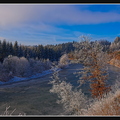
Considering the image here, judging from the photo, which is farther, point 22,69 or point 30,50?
point 30,50

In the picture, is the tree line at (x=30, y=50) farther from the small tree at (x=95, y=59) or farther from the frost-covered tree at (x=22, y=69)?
the small tree at (x=95, y=59)

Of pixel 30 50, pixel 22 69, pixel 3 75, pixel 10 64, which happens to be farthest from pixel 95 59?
pixel 30 50

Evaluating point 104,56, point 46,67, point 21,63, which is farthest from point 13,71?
point 104,56

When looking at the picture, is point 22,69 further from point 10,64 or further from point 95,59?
point 95,59

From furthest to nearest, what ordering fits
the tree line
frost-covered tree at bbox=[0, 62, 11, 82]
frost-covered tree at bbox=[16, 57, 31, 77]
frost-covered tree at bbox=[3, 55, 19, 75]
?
the tree line
frost-covered tree at bbox=[16, 57, 31, 77]
frost-covered tree at bbox=[3, 55, 19, 75]
frost-covered tree at bbox=[0, 62, 11, 82]

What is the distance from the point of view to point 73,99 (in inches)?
258

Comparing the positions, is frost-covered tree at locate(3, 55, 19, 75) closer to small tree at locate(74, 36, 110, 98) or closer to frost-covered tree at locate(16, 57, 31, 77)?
frost-covered tree at locate(16, 57, 31, 77)

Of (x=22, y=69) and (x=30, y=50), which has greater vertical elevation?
(x=30, y=50)

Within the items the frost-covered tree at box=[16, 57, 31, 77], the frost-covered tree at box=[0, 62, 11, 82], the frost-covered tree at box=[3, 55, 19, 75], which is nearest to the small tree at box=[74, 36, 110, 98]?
the frost-covered tree at box=[0, 62, 11, 82]

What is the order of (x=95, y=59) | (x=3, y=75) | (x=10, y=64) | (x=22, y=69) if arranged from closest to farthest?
(x=95, y=59), (x=3, y=75), (x=10, y=64), (x=22, y=69)

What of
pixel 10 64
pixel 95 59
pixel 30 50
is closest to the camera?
pixel 95 59

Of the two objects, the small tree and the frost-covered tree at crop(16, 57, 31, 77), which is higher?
the small tree

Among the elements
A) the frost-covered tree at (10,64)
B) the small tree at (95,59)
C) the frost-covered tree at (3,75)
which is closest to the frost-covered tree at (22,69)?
the frost-covered tree at (10,64)

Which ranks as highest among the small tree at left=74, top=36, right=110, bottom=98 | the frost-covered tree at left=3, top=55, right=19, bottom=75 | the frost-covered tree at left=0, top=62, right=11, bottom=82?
the small tree at left=74, top=36, right=110, bottom=98
